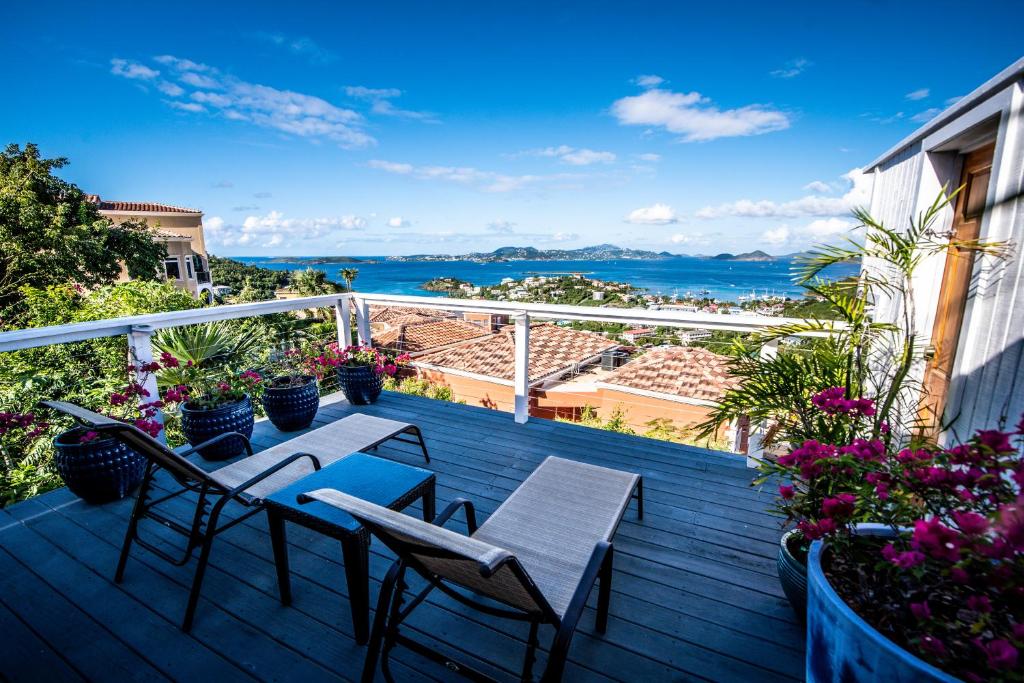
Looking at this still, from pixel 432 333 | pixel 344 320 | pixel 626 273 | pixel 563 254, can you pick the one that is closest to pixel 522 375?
pixel 344 320

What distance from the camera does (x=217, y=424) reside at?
3246mm

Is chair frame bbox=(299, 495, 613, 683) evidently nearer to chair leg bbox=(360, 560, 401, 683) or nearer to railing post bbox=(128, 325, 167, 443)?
chair leg bbox=(360, 560, 401, 683)

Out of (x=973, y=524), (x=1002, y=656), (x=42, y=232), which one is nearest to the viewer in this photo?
(x=1002, y=656)

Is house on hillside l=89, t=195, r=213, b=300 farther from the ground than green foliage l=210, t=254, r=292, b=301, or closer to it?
farther from the ground

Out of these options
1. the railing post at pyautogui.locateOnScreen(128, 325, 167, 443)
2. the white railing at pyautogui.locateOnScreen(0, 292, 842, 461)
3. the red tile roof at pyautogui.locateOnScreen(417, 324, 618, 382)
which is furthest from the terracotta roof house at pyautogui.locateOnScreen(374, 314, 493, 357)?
the railing post at pyautogui.locateOnScreen(128, 325, 167, 443)

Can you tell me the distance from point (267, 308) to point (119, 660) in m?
2.95

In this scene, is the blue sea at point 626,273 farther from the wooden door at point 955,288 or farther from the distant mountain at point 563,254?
the wooden door at point 955,288

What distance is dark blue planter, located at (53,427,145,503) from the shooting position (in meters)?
2.54

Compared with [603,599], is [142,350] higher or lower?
higher

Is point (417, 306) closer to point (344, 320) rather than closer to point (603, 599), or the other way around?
point (344, 320)

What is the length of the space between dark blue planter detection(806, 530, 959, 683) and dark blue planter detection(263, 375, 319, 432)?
3647 millimetres

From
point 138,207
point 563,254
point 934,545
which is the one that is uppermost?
point 138,207

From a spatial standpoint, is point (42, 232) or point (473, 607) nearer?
point (473, 607)

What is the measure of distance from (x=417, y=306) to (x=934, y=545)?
13.2ft
